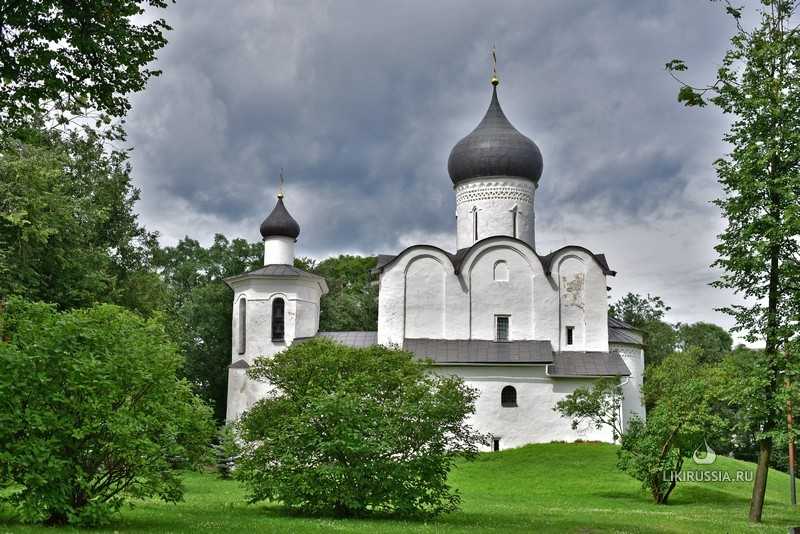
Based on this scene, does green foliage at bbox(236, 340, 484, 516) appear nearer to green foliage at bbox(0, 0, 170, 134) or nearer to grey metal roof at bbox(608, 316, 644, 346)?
green foliage at bbox(0, 0, 170, 134)

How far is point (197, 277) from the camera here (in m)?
41.2

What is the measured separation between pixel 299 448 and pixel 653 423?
924 centimetres

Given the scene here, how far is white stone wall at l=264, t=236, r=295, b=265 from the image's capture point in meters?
33.1

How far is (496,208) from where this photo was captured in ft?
109

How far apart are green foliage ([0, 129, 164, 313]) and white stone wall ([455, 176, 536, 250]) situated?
12.2 metres

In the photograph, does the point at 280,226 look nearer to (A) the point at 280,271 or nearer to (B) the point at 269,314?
(A) the point at 280,271

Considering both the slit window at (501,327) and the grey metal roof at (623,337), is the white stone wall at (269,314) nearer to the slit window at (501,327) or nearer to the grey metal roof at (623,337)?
the slit window at (501,327)

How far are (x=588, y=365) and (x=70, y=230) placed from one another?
57.2 feet

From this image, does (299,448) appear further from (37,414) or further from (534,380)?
(534,380)

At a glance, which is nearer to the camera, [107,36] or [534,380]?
[107,36]

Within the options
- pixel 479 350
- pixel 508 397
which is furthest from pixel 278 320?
pixel 508 397

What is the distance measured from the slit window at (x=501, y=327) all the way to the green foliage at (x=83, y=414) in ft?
68.9

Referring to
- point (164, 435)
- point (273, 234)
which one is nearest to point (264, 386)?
point (273, 234)

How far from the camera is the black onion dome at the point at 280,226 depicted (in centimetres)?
3294
